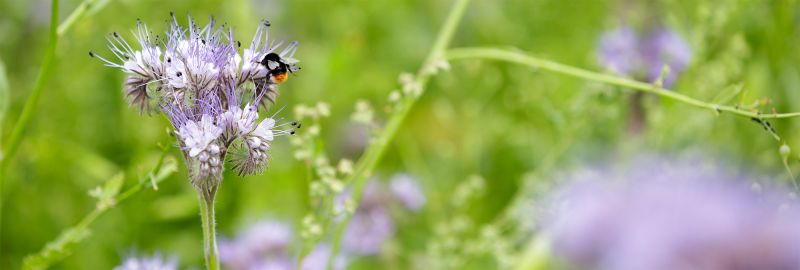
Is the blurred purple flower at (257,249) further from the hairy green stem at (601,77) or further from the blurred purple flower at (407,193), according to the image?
the hairy green stem at (601,77)

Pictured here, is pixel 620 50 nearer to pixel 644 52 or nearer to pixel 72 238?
pixel 644 52

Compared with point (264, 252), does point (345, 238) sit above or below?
above

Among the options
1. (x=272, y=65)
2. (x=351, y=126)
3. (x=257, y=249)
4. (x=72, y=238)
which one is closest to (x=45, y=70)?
(x=72, y=238)

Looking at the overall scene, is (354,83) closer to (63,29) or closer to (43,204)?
(43,204)

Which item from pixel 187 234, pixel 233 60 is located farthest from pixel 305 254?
pixel 187 234

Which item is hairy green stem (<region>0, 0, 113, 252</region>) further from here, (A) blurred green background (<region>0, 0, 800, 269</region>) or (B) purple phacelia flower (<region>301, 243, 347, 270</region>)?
(B) purple phacelia flower (<region>301, 243, 347, 270</region>)

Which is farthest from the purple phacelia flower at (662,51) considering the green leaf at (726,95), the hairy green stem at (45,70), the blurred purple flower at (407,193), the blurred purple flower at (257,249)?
the hairy green stem at (45,70)
